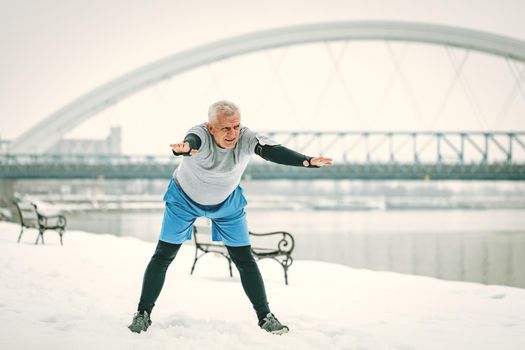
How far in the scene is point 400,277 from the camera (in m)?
8.86

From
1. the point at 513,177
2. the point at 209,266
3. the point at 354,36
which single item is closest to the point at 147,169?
the point at 354,36

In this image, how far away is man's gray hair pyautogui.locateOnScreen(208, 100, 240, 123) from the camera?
394 cm

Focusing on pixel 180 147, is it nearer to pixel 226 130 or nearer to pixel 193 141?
pixel 193 141

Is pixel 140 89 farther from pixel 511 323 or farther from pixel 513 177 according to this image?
pixel 511 323

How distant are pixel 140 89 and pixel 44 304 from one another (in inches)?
1677

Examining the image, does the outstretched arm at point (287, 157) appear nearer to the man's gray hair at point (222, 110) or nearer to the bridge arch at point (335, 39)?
the man's gray hair at point (222, 110)

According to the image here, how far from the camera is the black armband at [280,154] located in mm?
3871

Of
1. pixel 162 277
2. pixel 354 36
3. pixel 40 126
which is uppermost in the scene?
pixel 354 36

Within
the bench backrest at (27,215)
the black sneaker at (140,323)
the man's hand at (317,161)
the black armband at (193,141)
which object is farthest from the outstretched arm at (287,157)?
the bench backrest at (27,215)

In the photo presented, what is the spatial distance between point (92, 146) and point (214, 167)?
13693cm

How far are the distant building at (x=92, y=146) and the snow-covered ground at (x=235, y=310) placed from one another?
369 feet

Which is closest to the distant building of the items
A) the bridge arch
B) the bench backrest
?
the bridge arch

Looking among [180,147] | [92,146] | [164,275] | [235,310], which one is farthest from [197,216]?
[92,146]

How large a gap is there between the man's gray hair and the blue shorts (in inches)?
22.2
